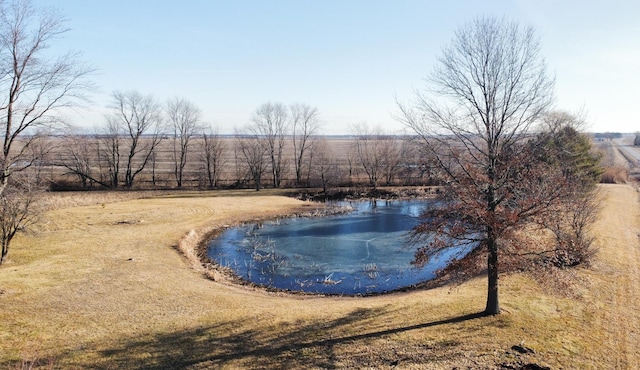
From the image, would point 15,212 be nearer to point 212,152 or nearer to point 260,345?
point 260,345

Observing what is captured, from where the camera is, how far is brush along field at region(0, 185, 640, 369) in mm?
10469

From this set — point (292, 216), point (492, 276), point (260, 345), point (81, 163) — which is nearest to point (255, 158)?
point (292, 216)

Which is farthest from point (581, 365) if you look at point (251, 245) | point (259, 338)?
point (251, 245)

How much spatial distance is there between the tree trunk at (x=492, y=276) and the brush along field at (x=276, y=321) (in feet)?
1.03

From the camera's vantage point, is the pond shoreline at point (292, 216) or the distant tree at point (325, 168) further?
the distant tree at point (325, 168)

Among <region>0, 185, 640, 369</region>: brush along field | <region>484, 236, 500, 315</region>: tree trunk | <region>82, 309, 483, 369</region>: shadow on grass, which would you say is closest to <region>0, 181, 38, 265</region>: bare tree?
<region>0, 185, 640, 369</region>: brush along field

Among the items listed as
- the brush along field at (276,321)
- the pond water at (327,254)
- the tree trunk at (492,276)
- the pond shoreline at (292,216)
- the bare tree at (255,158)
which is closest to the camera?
the brush along field at (276,321)

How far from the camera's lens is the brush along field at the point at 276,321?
10.5m

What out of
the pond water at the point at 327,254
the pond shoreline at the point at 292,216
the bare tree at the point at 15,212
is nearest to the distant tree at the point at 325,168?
the pond shoreline at the point at 292,216

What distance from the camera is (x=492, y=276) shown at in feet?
40.2

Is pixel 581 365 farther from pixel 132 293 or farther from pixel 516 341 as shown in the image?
pixel 132 293

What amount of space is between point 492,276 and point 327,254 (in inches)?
508

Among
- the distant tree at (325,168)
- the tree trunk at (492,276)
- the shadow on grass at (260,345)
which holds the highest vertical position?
the distant tree at (325,168)

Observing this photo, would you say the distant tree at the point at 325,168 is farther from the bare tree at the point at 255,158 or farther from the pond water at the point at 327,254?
the pond water at the point at 327,254
